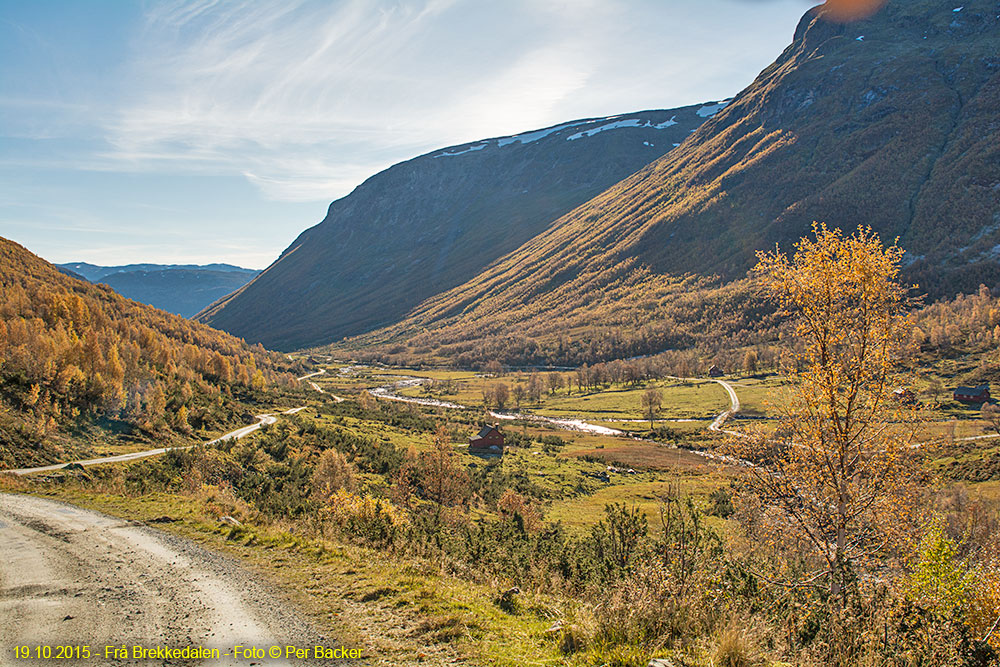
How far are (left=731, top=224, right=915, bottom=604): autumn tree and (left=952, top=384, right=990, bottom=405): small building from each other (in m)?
109

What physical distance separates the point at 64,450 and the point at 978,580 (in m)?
42.6

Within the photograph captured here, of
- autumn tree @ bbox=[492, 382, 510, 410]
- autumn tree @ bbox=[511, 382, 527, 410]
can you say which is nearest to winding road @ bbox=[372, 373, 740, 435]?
autumn tree @ bbox=[492, 382, 510, 410]

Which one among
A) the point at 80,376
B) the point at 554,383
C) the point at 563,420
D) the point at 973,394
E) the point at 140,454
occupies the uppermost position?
the point at 80,376

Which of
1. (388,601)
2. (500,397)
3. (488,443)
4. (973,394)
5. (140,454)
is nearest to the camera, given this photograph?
(388,601)

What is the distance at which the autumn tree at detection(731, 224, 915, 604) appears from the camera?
44.5 feet

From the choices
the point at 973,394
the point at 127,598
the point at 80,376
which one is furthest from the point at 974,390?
the point at 80,376

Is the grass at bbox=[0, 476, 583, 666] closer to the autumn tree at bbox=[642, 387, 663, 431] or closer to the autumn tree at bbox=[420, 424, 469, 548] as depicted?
the autumn tree at bbox=[420, 424, 469, 548]

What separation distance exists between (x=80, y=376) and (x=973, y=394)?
132114 millimetres

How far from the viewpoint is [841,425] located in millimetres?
14328

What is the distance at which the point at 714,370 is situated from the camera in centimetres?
14975

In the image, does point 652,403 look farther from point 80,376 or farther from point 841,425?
point 841,425

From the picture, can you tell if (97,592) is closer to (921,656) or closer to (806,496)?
(921,656)

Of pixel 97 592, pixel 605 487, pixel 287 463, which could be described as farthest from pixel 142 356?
pixel 97 592

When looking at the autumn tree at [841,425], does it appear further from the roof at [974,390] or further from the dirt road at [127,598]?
the roof at [974,390]
